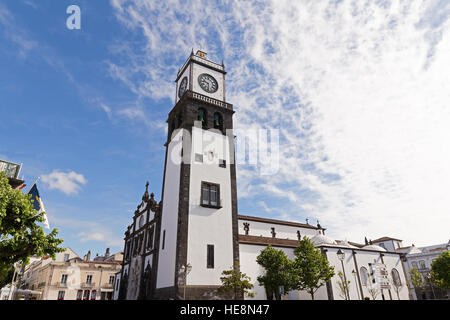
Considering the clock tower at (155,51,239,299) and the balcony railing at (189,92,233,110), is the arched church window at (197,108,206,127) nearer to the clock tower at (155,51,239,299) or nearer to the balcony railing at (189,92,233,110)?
the clock tower at (155,51,239,299)

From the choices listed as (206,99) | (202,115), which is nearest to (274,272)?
(202,115)

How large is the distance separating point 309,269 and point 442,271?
3122cm

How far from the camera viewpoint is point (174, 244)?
26.1 m

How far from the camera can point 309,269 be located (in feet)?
97.3

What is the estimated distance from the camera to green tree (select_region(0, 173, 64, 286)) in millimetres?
14438

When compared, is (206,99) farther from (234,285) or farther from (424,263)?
(424,263)

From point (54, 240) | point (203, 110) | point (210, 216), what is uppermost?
point (203, 110)

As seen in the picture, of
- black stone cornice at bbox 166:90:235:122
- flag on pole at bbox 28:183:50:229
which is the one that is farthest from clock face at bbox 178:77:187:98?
flag on pole at bbox 28:183:50:229

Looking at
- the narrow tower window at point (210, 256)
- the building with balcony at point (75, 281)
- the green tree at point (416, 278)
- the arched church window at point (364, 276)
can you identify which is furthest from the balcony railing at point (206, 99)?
the building with balcony at point (75, 281)

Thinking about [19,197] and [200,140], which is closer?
[19,197]

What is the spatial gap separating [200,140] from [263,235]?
55.9 ft
